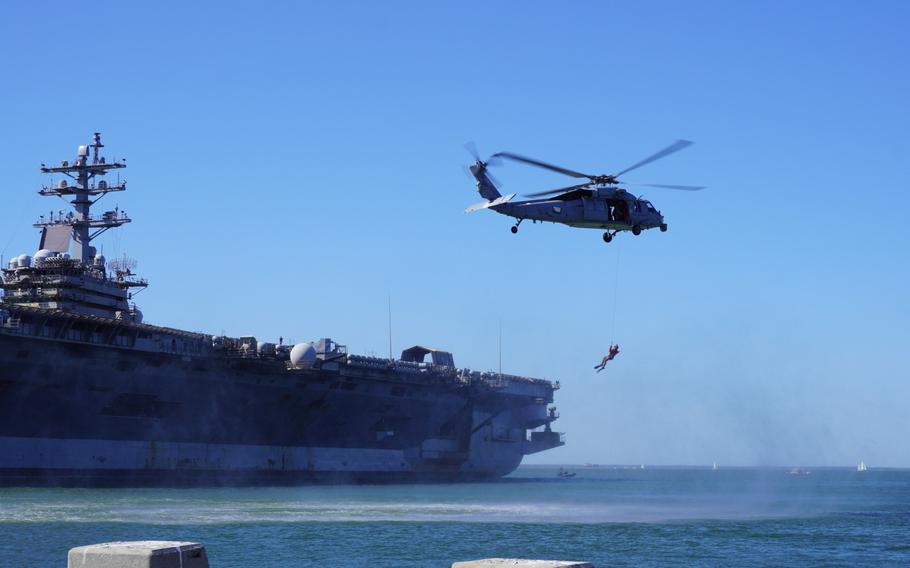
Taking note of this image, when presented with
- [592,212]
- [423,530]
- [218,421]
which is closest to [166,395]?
[218,421]

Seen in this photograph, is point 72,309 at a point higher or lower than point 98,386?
higher

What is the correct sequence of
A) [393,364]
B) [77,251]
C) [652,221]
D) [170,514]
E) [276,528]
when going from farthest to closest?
1. [393,364]
2. [77,251]
3. [170,514]
4. [276,528]
5. [652,221]

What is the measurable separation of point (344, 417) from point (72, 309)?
15.4m

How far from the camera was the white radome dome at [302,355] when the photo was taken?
163 feet

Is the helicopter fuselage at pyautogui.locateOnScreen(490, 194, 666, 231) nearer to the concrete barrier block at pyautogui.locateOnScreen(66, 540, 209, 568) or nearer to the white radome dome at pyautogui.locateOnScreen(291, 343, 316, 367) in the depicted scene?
the concrete barrier block at pyautogui.locateOnScreen(66, 540, 209, 568)

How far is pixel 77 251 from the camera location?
52.4 metres

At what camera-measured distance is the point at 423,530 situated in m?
30.9

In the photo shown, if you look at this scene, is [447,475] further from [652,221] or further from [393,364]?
[652,221]

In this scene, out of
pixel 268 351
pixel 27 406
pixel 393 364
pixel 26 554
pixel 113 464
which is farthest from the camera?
pixel 393 364

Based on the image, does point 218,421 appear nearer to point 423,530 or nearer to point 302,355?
point 302,355

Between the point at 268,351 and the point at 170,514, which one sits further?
the point at 268,351

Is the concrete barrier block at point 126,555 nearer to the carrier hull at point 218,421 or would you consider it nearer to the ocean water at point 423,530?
the ocean water at point 423,530

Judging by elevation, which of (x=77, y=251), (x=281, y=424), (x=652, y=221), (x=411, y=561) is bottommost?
(x=411, y=561)

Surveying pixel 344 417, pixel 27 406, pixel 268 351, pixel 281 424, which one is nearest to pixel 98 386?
pixel 27 406
